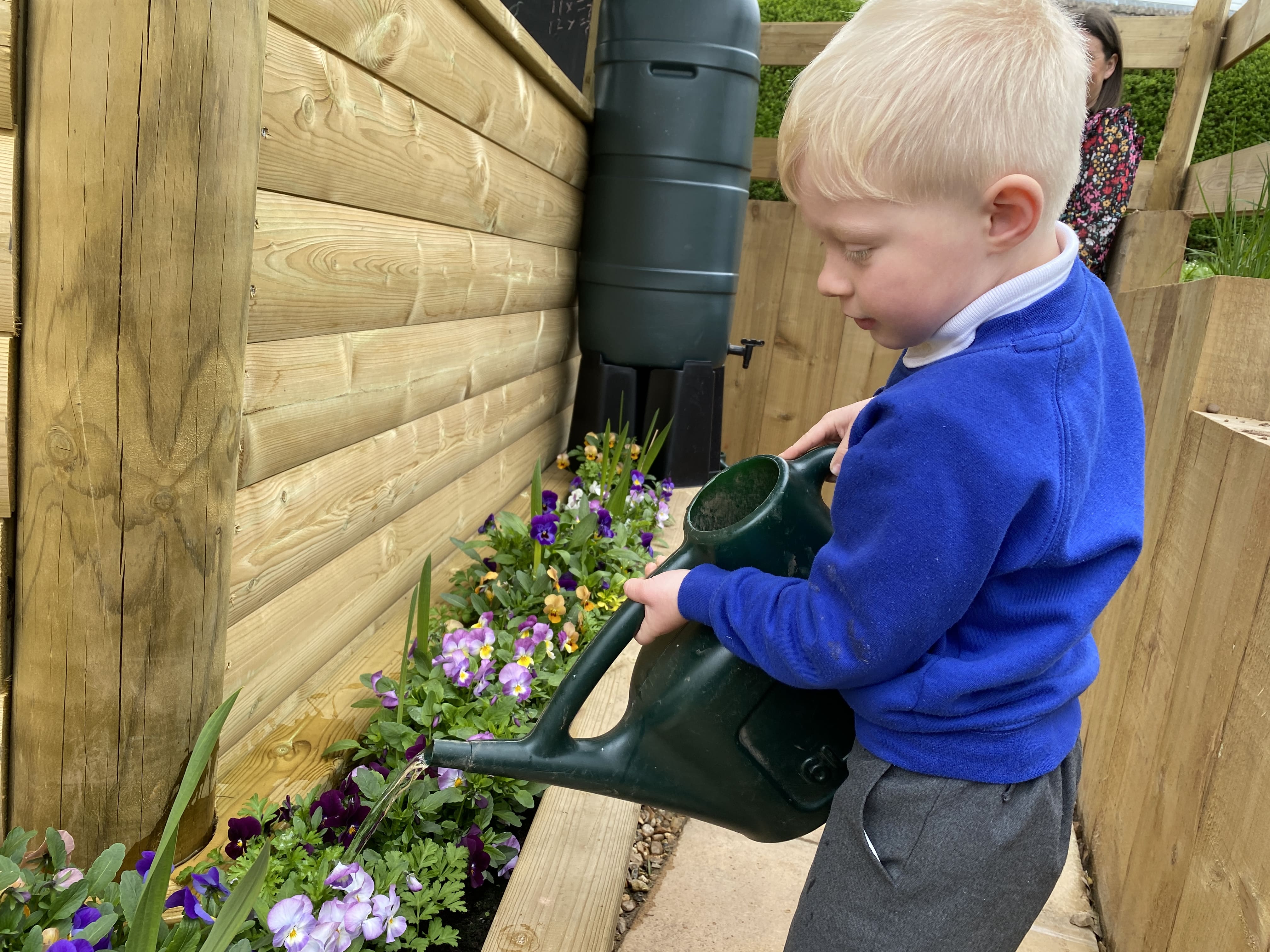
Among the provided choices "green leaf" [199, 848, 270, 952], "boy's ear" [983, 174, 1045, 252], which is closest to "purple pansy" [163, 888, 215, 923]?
"green leaf" [199, 848, 270, 952]

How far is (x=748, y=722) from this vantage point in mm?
1008

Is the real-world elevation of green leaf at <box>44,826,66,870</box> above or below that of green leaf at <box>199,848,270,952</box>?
below

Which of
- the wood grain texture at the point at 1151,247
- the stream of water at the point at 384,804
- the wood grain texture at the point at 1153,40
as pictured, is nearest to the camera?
the stream of water at the point at 384,804

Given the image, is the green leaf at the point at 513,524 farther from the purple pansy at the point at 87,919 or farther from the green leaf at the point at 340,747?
the purple pansy at the point at 87,919

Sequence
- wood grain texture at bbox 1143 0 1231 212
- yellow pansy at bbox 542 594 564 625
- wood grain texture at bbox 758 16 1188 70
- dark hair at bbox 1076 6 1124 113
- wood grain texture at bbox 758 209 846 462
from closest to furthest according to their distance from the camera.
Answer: yellow pansy at bbox 542 594 564 625 → dark hair at bbox 1076 6 1124 113 → wood grain texture at bbox 1143 0 1231 212 → wood grain texture at bbox 758 16 1188 70 → wood grain texture at bbox 758 209 846 462

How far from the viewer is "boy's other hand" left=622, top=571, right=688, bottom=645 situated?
3.25 feet

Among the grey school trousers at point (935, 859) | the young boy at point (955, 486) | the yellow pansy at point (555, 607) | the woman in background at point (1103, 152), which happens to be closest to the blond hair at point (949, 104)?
the young boy at point (955, 486)

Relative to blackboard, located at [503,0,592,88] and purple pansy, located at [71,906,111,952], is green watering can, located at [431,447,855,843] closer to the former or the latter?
purple pansy, located at [71,906,111,952]

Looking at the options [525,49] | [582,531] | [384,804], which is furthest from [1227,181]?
[384,804]

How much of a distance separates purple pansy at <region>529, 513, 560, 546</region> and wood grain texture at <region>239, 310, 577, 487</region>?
35cm

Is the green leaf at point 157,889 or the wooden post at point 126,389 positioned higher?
the wooden post at point 126,389

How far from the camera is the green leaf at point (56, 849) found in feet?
3.52

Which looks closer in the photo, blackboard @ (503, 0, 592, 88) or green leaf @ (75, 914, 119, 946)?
green leaf @ (75, 914, 119, 946)

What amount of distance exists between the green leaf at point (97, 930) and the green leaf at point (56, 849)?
117 mm
